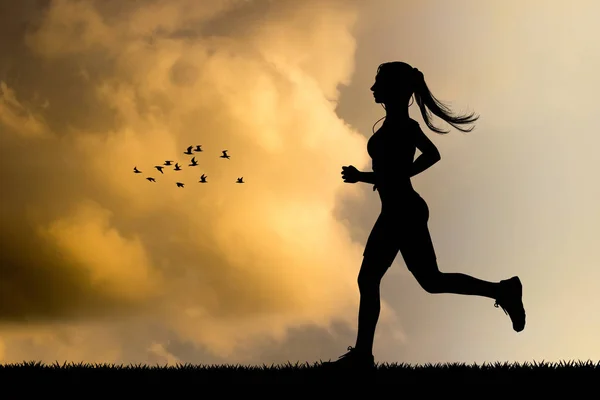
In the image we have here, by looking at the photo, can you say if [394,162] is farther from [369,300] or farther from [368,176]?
[369,300]

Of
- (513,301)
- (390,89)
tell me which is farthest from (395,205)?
(513,301)

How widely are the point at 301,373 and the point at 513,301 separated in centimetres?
262

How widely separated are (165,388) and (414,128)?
12.5ft

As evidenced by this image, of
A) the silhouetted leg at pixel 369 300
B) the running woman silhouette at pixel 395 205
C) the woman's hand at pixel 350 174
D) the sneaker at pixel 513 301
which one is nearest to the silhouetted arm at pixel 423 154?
the running woman silhouette at pixel 395 205

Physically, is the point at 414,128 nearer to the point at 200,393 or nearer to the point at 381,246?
the point at 381,246

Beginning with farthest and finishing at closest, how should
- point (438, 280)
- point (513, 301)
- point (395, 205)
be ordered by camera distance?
1. point (513, 301)
2. point (438, 280)
3. point (395, 205)

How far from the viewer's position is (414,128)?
893 cm

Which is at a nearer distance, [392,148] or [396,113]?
[392,148]

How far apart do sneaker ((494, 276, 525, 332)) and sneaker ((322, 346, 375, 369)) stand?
1738 millimetres

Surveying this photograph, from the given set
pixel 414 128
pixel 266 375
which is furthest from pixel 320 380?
pixel 414 128

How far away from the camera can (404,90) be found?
9008mm

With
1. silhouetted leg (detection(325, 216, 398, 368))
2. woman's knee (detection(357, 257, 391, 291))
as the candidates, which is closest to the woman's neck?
silhouetted leg (detection(325, 216, 398, 368))

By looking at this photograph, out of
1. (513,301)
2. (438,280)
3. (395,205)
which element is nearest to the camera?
(395,205)

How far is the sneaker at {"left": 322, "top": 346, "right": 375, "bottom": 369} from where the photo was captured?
888 cm
